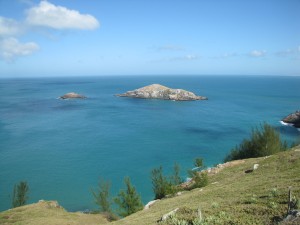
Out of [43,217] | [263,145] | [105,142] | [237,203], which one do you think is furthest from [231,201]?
[105,142]

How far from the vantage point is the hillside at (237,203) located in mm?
17984

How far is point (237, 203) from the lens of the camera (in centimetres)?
2147

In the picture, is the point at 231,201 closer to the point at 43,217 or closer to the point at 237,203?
the point at 237,203

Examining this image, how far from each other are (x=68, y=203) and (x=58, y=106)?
120 m

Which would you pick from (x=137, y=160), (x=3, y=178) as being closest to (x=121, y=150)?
(x=137, y=160)

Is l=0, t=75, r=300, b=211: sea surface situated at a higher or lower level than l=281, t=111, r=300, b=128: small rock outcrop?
lower

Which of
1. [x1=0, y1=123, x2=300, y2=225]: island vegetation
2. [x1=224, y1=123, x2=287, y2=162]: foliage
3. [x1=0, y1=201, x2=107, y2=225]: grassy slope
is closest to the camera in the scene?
[x1=0, y1=123, x2=300, y2=225]: island vegetation

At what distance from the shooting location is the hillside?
59.0 ft

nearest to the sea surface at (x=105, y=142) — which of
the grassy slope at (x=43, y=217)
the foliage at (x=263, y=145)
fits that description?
the foliage at (x=263, y=145)

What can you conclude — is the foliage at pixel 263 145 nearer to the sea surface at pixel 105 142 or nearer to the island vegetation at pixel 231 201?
the island vegetation at pixel 231 201

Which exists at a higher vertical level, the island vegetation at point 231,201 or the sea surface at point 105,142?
the island vegetation at point 231,201

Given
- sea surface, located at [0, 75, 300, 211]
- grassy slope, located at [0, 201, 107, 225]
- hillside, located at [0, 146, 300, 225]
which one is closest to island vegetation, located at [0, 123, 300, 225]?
hillside, located at [0, 146, 300, 225]

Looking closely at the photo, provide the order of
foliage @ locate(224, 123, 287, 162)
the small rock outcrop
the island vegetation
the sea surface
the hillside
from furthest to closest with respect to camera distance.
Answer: the small rock outcrop
the sea surface
foliage @ locate(224, 123, 287, 162)
the hillside
the island vegetation

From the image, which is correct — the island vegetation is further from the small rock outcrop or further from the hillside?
the small rock outcrop
